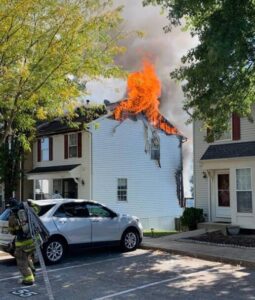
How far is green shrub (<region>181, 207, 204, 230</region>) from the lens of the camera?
17.8 meters

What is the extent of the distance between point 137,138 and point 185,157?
7.30 meters

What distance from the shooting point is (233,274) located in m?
9.65

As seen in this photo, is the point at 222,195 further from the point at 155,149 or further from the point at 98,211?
the point at 155,149

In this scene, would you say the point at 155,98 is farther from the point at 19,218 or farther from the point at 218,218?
the point at 19,218

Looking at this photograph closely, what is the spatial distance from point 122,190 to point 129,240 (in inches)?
538

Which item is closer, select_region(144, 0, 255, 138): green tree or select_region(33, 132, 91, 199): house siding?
select_region(144, 0, 255, 138): green tree

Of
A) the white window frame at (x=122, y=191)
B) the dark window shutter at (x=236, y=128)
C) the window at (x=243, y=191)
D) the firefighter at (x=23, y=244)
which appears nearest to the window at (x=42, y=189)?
the white window frame at (x=122, y=191)

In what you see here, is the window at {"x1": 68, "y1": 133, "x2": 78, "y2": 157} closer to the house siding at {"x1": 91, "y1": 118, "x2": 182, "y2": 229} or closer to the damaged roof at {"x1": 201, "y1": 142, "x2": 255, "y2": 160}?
the house siding at {"x1": 91, "y1": 118, "x2": 182, "y2": 229}

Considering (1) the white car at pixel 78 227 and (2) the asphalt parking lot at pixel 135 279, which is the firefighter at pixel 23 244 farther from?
(1) the white car at pixel 78 227

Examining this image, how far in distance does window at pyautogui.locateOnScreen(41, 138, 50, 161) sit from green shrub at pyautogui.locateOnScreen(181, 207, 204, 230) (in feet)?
38.6

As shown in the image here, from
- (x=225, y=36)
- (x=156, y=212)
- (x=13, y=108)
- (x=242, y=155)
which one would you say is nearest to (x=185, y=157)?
(x=156, y=212)

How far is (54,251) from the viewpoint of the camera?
11.0m

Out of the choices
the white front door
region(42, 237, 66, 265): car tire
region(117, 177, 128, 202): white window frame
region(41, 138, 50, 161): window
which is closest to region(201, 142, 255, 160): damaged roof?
the white front door

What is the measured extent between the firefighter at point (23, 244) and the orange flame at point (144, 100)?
53.6ft
